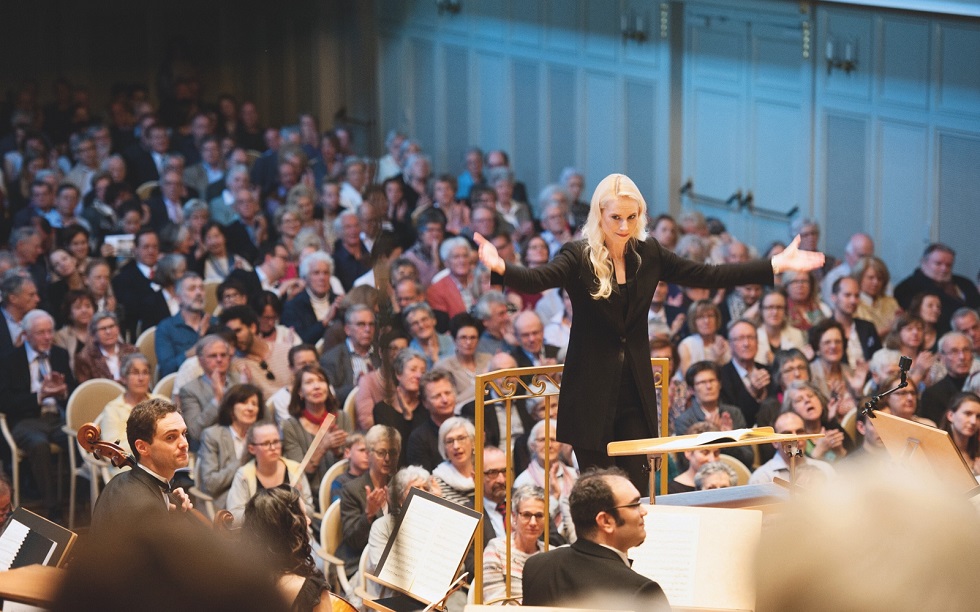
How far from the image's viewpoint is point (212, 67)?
44.1 ft

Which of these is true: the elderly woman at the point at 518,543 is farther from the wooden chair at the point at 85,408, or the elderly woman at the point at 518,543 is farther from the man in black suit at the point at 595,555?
the wooden chair at the point at 85,408

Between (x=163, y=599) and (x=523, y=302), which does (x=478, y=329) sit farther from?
(x=163, y=599)

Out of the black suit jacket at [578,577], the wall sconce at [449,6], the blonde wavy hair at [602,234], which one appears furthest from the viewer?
the wall sconce at [449,6]

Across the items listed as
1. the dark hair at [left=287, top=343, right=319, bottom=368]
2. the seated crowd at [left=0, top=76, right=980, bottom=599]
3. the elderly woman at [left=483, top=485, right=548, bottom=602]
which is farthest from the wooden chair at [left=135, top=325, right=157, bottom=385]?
the elderly woman at [left=483, top=485, right=548, bottom=602]

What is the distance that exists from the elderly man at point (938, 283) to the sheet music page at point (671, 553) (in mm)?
4205

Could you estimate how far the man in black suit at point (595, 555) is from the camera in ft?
10.0

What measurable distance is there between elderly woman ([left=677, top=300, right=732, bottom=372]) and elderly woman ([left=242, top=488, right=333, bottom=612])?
3.47 metres

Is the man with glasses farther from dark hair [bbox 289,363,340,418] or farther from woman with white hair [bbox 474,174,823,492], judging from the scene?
woman with white hair [bbox 474,174,823,492]

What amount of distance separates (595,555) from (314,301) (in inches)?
170

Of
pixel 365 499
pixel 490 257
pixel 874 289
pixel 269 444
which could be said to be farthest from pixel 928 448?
pixel 874 289

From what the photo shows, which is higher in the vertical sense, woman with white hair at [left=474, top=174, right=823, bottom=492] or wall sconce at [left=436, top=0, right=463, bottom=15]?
wall sconce at [left=436, top=0, right=463, bottom=15]

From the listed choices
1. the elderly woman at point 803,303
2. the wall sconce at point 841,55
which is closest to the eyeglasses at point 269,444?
the elderly woman at point 803,303

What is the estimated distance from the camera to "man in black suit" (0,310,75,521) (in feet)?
19.6

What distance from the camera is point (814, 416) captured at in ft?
18.6
